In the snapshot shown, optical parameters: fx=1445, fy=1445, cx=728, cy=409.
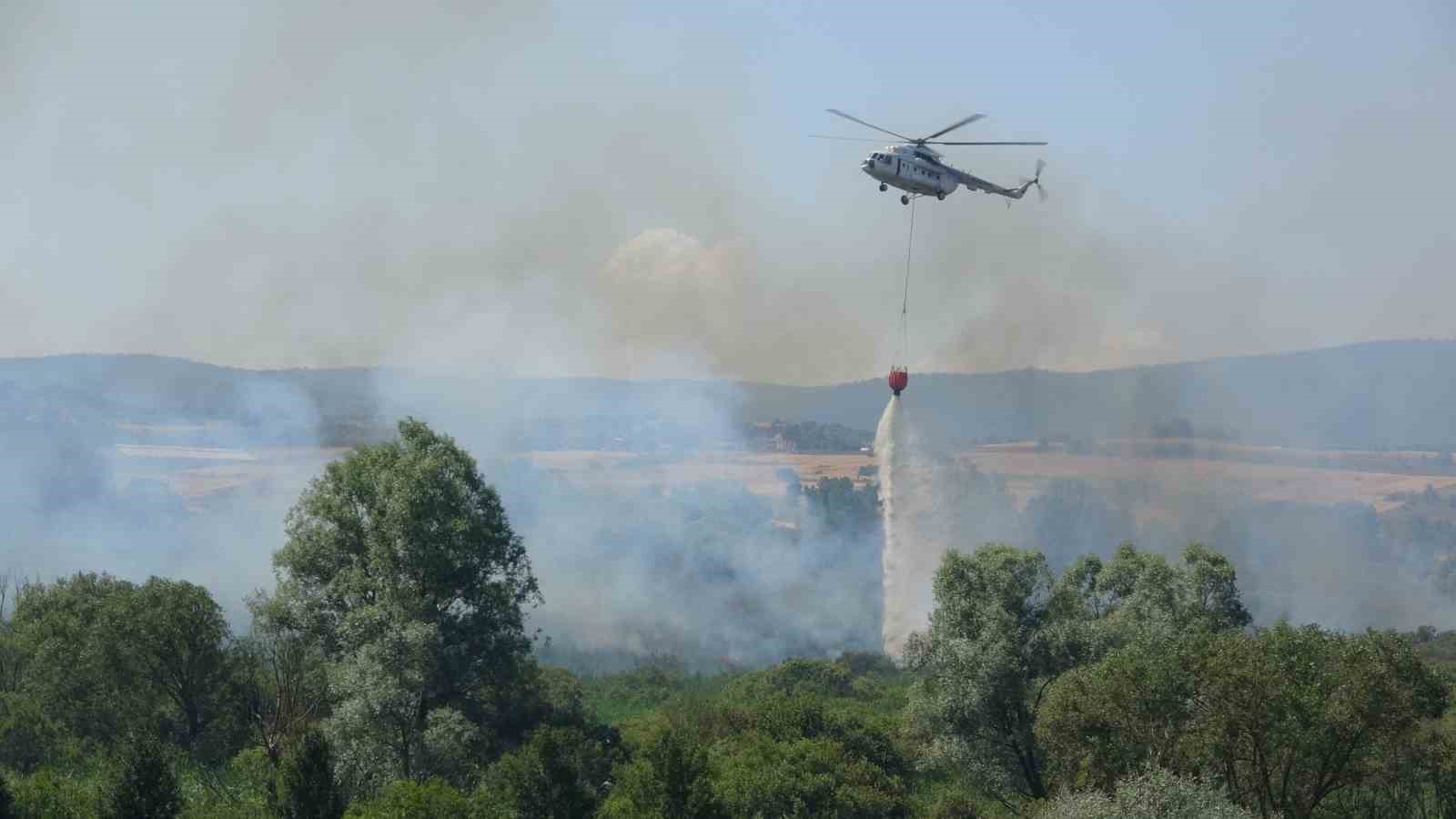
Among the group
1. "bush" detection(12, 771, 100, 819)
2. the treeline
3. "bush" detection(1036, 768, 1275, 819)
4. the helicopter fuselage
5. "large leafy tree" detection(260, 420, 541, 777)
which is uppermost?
the helicopter fuselage

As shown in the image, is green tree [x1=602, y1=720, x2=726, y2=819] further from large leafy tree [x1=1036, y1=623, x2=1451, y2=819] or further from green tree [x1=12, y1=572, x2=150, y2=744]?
green tree [x1=12, y1=572, x2=150, y2=744]

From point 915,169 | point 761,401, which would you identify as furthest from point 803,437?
point 915,169

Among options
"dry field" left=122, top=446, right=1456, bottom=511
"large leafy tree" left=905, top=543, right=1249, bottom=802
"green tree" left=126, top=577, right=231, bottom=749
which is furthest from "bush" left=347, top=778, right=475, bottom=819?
"dry field" left=122, top=446, right=1456, bottom=511

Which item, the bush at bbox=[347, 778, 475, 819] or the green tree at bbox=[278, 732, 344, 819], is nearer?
the bush at bbox=[347, 778, 475, 819]

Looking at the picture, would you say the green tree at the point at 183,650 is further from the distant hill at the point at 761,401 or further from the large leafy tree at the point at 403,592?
the distant hill at the point at 761,401

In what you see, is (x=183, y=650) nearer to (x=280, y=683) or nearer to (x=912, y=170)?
(x=280, y=683)

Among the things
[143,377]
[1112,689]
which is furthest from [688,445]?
[1112,689]

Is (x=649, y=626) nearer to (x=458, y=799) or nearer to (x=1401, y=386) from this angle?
(x=458, y=799)
